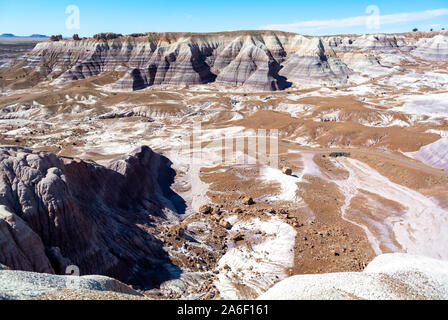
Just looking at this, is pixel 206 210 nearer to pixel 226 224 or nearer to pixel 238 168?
pixel 226 224

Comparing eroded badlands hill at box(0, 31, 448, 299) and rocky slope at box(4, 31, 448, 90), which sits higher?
rocky slope at box(4, 31, 448, 90)

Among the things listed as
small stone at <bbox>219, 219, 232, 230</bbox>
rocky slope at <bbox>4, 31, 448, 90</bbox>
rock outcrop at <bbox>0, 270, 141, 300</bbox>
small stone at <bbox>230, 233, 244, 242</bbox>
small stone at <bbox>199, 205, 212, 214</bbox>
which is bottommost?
small stone at <bbox>230, 233, 244, 242</bbox>

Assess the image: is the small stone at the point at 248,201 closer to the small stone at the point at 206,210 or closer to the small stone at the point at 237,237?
the small stone at the point at 206,210

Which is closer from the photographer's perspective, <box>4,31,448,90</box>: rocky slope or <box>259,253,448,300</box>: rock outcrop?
<box>259,253,448,300</box>: rock outcrop

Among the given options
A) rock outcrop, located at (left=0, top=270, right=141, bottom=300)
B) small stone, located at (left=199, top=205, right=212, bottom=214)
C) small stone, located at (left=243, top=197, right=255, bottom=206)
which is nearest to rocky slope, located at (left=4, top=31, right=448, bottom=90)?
small stone, located at (left=243, top=197, right=255, bottom=206)

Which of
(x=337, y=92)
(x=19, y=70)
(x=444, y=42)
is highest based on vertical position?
(x=444, y=42)

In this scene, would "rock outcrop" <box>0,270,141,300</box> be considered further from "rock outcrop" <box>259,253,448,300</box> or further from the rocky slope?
the rocky slope
